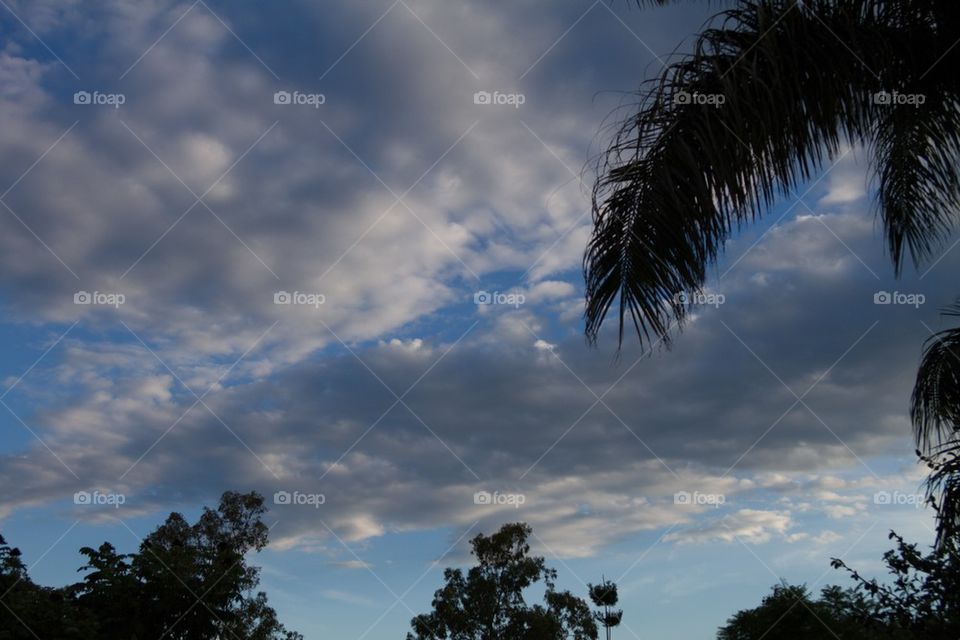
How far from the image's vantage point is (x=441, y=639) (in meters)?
31.7

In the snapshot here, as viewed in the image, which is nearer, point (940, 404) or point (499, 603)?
point (940, 404)

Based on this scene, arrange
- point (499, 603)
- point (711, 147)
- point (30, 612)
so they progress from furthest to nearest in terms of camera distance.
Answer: point (499, 603)
point (30, 612)
point (711, 147)

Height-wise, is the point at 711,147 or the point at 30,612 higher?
the point at 711,147

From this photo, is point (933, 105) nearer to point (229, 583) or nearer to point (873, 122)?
point (873, 122)

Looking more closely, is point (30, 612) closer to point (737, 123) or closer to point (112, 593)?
point (112, 593)

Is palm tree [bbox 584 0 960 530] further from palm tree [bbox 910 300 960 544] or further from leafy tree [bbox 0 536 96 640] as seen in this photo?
leafy tree [bbox 0 536 96 640]

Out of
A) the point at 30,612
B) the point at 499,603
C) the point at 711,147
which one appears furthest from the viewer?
the point at 499,603

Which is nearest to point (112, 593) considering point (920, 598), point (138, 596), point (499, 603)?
point (138, 596)

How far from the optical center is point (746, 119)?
4.34m

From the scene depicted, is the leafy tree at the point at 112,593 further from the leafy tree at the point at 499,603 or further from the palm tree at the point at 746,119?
the leafy tree at the point at 499,603

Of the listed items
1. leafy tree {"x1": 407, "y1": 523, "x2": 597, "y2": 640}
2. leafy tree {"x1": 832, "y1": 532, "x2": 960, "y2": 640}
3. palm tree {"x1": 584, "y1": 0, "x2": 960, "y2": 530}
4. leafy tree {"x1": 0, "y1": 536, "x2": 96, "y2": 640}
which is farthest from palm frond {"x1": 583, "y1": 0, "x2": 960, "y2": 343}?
leafy tree {"x1": 407, "y1": 523, "x2": 597, "y2": 640}

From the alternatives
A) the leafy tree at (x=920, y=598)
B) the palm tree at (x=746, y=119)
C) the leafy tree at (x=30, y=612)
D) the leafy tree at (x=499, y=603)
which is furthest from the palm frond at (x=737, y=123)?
the leafy tree at (x=499, y=603)

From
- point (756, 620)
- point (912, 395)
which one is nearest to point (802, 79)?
point (912, 395)

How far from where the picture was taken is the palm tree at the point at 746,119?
4.29m
